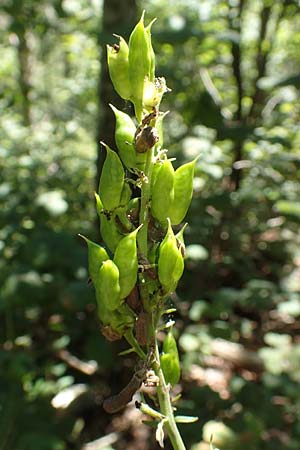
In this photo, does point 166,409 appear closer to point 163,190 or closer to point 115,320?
point 115,320

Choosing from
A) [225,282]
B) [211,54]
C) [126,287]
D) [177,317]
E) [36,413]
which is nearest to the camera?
[126,287]

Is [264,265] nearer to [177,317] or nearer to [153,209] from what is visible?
[177,317]

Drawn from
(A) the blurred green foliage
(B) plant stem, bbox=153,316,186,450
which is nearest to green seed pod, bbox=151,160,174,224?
(B) plant stem, bbox=153,316,186,450

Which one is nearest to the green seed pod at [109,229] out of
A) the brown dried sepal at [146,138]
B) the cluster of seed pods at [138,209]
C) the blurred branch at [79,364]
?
the cluster of seed pods at [138,209]

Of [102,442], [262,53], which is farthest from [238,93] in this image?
[102,442]

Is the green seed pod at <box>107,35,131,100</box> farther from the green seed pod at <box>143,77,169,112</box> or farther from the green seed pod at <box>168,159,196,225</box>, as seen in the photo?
the green seed pod at <box>168,159,196,225</box>

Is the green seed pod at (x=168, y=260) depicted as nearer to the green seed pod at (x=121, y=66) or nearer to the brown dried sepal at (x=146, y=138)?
the brown dried sepal at (x=146, y=138)

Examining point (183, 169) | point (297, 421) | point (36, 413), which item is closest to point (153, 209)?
point (183, 169)
